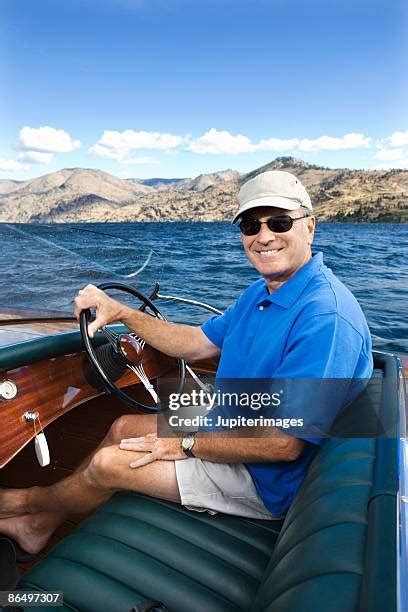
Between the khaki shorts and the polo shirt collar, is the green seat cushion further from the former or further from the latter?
the polo shirt collar

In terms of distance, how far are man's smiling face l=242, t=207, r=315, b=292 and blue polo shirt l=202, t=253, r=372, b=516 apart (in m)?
0.04

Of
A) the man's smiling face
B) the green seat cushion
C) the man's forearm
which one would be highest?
the man's smiling face

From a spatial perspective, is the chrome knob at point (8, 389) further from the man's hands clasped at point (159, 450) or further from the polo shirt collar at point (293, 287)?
the polo shirt collar at point (293, 287)

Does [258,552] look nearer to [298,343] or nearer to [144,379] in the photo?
[298,343]

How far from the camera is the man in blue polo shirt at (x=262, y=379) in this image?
1.24m

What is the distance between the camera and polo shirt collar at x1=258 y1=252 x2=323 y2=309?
1.39 meters

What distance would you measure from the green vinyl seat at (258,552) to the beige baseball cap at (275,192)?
0.61 metres

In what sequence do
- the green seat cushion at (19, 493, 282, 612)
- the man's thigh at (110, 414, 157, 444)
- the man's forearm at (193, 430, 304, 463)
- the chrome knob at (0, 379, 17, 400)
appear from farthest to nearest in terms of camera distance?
1. the man's thigh at (110, 414, 157, 444)
2. the chrome knob at (0, 379, 17, 400)
3. the man's forearm at (193, 430, 304, 463)
4. the green seat cushion at (19, 493, 282, 612)

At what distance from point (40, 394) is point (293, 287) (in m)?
1.01

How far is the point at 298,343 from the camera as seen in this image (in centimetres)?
124

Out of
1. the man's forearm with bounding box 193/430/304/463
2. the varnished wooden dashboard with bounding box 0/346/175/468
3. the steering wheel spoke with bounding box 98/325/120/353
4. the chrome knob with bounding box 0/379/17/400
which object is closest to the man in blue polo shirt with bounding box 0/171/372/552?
the man's forearm with bounding box 193/430/304/463

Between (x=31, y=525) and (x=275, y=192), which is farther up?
(x=275, y=192)

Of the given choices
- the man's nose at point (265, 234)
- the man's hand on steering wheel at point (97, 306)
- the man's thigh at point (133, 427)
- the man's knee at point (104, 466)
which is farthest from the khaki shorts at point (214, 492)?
the man's nose at point (265, 234)

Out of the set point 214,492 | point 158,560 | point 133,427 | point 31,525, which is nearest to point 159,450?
point 214,492
